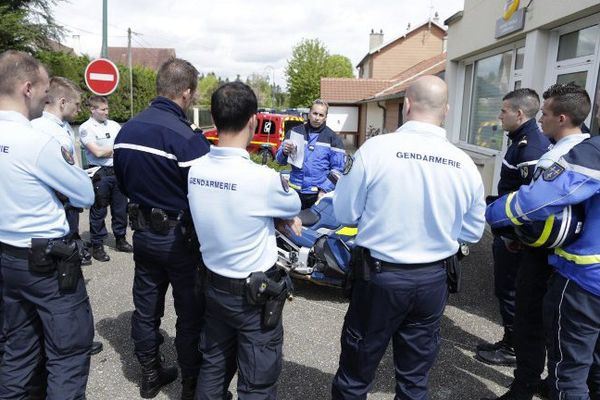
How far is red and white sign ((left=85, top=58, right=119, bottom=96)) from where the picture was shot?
25.1 ft

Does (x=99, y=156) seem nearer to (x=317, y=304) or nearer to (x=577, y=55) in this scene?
(x=317, y=304)

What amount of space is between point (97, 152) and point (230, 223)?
415cm

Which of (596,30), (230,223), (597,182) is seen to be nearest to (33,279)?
(230,223)

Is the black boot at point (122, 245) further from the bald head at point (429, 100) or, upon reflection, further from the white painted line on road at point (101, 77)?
the bald head at point (429, 100)

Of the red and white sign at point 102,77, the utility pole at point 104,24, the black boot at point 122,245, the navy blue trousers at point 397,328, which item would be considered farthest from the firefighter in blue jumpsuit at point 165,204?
the utility pole at point 104,24

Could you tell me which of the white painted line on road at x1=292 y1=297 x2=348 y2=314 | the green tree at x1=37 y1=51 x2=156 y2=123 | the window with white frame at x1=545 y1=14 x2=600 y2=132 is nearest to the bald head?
the white painted line on road at x1=292 y1=297 x2=348 y2=314

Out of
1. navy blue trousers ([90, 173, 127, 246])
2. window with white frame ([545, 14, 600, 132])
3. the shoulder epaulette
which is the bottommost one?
navy blue trousers ([90, 173, 127, 246])

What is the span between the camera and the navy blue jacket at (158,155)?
2596 millimetres

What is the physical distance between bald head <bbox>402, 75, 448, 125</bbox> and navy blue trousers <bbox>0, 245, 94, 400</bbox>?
6.88 feet

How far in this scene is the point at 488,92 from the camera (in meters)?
8.28

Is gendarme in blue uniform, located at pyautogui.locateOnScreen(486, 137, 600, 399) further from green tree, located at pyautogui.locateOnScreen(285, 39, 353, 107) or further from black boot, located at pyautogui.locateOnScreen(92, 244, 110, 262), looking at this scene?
green tree, located at pyautogui.locateOnScreen(285, 39, 353, 107)

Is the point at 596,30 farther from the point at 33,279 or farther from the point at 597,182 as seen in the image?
the point at 33,279

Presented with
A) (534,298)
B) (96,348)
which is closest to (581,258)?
(534,298)

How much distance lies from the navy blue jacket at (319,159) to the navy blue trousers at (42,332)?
11.1 ft
